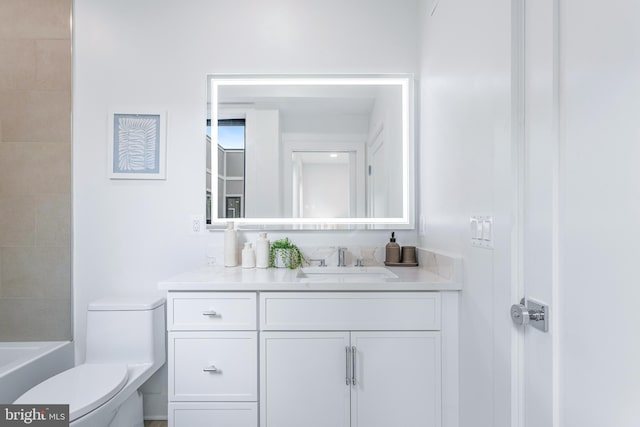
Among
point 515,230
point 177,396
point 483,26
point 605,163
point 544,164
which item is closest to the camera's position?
point 605,163

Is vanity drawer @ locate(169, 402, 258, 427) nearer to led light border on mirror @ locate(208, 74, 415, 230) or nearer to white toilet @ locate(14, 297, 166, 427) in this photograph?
white toilet @ locate(14, 297, 166, 427)

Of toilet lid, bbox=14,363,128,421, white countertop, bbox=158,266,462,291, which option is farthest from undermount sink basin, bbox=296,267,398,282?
toilet lid, bbox=14,363,128,421

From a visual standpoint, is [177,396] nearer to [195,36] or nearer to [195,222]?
[195,222]

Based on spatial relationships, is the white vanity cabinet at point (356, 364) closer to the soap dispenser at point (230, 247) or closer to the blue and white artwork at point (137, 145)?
the soap dispenser at point (230, 247)

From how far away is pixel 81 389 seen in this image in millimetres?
1233

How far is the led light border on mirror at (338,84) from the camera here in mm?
1851

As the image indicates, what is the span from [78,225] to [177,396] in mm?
1209

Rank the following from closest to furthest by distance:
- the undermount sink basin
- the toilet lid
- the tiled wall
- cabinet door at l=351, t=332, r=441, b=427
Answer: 1. the toilet lid
2. cabinet door at l=351, t=332, r=441, b=427
3. the undermount sink basin
4. the tiled wall

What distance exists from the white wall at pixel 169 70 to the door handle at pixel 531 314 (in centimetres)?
151

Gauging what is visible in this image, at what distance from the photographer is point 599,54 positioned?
619 mm

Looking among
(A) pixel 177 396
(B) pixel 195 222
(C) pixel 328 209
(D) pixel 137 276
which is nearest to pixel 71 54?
(B) pixel 195 222

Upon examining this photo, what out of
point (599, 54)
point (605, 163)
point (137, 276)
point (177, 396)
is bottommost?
point (177, 396)

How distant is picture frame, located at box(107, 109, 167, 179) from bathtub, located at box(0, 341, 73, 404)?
1024mm

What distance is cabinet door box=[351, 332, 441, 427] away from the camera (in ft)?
4.25
